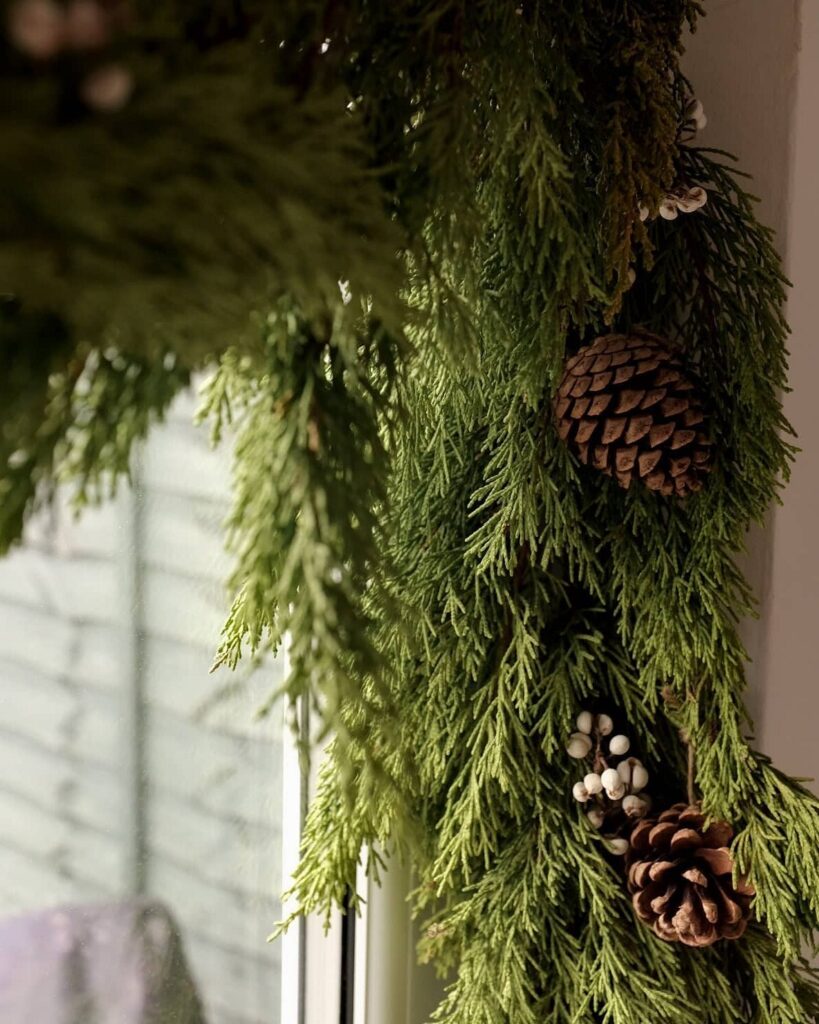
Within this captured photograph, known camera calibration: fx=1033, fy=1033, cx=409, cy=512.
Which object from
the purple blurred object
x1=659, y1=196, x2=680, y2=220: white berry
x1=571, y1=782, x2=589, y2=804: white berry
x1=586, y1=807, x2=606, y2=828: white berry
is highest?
x1=659, y1=196, x2=680, y2=220: white berry

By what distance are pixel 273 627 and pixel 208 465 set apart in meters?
0.41

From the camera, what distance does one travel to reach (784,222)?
856 mm

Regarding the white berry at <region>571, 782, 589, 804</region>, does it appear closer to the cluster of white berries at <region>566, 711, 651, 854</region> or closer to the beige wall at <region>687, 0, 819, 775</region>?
the cluster of white berries at <region>566, 711, 651, 854</region>

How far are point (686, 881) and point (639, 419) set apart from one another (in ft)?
1.08

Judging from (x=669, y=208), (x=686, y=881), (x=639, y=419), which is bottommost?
(x=686, y=881)

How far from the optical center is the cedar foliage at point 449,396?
314 millimetres

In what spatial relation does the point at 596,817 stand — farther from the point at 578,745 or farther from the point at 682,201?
the point at 682,201

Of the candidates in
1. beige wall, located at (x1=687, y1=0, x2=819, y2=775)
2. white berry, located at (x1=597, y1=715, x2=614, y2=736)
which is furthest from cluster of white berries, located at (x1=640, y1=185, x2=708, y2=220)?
white berry, located at (x1=597, y1=715, x2=614, y2=736)

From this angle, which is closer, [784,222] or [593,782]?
[593,782]

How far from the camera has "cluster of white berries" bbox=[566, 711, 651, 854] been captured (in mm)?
750

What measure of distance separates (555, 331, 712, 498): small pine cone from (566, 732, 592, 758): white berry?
20 cm

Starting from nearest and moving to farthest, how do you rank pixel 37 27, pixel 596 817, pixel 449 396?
pixel 37 27, pixel 449 396, pixel 596 817

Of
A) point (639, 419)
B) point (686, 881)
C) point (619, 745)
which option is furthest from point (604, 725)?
point (639, 419)

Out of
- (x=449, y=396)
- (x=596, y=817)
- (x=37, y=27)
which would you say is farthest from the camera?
(x=596, y=817)
